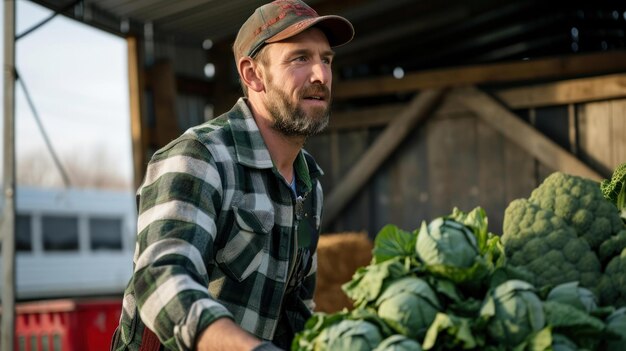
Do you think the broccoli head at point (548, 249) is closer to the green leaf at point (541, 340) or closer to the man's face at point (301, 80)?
the green leaf at point (541, 340)

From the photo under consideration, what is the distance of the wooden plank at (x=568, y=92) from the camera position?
819 cm

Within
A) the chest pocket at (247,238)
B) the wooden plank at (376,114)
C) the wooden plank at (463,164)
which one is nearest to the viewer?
the chest pocket at (247,238)

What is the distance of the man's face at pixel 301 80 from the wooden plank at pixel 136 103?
228 inches

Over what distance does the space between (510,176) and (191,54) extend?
11.8 ft

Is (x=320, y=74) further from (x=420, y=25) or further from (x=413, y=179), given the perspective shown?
(x=420, y=25)

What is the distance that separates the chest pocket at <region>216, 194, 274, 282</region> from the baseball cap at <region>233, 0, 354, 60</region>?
49 centimetres

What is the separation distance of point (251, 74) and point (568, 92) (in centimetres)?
623

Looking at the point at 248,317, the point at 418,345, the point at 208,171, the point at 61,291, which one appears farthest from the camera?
the point at 61,291

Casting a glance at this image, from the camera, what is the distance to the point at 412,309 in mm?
1766

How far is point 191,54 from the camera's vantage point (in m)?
9.53

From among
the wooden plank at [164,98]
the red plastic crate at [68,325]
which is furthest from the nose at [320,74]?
the wooden plank at [164,98]

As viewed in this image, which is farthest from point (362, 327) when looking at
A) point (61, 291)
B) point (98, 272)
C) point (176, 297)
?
point (98, 272)

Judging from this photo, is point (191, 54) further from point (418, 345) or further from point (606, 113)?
point (418, 345)

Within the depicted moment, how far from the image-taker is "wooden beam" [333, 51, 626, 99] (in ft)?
27.5
